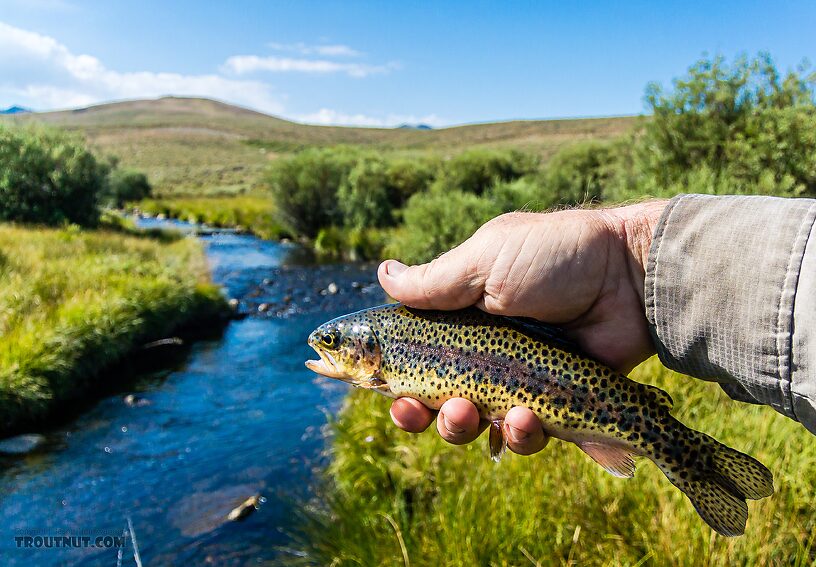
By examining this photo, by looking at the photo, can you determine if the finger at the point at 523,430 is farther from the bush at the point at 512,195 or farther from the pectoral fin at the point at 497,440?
the bush at the point at 512,195

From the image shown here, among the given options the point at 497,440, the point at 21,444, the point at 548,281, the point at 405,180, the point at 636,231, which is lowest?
the point at 21,444

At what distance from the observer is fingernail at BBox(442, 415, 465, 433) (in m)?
3.35

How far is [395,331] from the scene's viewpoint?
3.51 metres

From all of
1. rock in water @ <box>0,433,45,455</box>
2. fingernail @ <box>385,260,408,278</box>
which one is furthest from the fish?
rock in water @ <box>0,433,45,455</box>

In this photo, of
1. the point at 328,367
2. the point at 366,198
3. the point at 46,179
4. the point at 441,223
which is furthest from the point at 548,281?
the point at 366,198

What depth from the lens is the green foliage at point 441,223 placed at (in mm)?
22906

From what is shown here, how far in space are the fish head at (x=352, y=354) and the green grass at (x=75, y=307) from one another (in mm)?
10236

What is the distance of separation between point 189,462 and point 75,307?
5662mm

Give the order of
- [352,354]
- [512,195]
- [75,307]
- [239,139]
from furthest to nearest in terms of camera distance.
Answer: [239,139], [512,195], [75,307], [352,354]

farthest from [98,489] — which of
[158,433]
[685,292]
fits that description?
[685,292]

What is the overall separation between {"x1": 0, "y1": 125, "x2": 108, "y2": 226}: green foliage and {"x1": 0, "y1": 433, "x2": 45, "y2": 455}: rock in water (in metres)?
15.9

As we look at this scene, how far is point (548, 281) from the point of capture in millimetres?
3412

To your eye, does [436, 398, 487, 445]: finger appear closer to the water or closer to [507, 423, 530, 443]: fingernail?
[507, 423, 530, 443]: fingernail

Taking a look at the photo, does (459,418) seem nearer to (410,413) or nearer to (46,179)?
(410,413)
